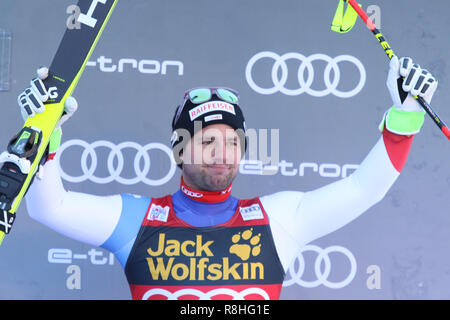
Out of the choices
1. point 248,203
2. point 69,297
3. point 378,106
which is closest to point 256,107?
point 378,106

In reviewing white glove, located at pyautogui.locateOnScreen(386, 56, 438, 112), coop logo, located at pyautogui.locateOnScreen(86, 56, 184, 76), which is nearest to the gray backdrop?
coop logo, located at pyautogui.locateOnScreen(86, 56, 184, 76)

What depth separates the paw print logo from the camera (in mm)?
2363

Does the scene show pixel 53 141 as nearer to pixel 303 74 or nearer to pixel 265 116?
pixel 265 116

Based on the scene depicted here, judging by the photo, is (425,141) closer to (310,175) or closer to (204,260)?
(310,175)

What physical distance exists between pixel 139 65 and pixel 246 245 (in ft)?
3.76

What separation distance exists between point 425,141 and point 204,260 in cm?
144

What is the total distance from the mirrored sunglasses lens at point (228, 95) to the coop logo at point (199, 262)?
0.49m

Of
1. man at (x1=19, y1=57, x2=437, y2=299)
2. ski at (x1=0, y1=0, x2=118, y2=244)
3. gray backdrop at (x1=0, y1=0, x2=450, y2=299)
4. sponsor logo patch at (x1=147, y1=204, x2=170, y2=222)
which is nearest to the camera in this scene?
ski at (x1=0, y1=0, x2=118, y2=244)

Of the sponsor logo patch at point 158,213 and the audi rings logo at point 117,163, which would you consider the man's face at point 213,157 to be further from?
the audi rings logo at point 117,163

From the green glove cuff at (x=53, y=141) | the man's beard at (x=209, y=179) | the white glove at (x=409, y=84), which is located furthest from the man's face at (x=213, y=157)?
the white glove at (x=409, y=84)

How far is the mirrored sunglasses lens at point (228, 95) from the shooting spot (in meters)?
2.47

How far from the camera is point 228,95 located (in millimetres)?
2492

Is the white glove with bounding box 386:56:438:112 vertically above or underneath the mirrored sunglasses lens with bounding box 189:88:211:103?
underneath

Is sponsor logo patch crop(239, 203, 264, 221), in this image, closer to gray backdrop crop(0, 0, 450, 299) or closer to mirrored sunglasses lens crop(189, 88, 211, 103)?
mirrored sunglasses lens crop(189, 88, 211, 103)
